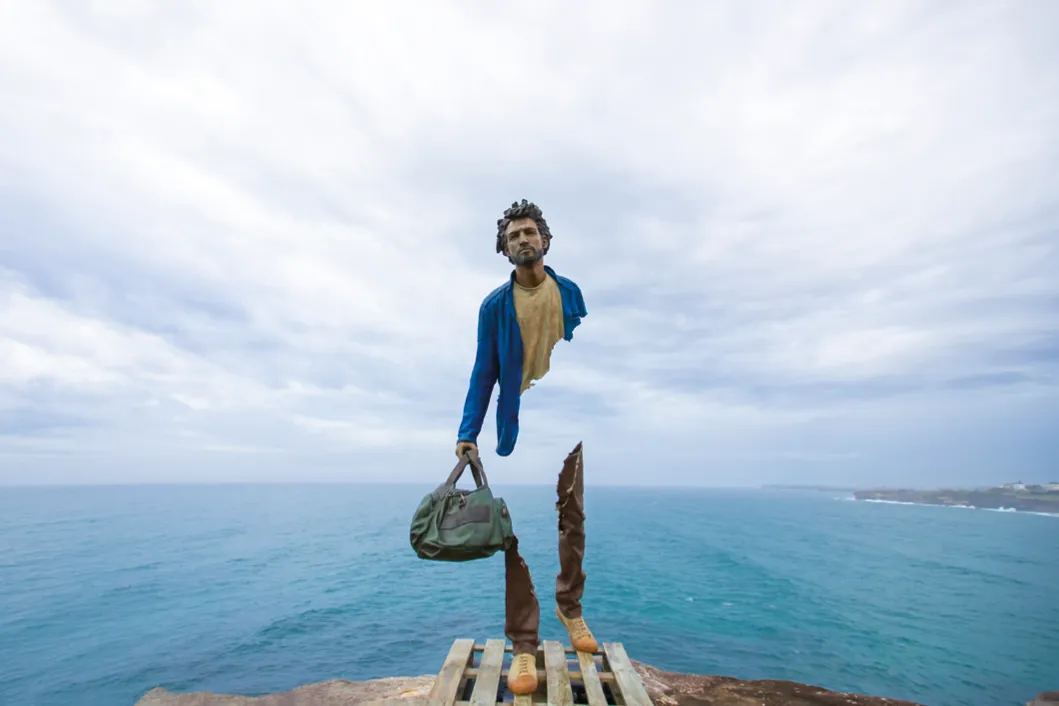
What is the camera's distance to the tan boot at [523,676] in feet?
12.2

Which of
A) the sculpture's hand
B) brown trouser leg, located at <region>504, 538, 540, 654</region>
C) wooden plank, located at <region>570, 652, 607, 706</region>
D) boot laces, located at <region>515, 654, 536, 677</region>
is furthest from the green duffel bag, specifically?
wooden plank, located at <region>570, 652, 607, 706</region>

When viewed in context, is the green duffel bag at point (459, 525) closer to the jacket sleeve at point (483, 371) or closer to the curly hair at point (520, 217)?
the jacket sleeve at point (483, 371)

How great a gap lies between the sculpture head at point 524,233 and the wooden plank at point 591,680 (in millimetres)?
3291

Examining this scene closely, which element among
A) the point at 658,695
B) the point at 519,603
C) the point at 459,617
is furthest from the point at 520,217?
the point at 459,617

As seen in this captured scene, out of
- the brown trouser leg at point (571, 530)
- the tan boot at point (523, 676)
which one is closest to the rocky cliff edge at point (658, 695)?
the brown trouser leg at point (571, 530)

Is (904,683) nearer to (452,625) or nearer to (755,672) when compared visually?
(755,672)

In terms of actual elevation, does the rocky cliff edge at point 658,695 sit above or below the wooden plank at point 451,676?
below

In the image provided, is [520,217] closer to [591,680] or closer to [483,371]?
[483,371]

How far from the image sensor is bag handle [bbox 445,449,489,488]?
152 inches

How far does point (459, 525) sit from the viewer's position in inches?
140

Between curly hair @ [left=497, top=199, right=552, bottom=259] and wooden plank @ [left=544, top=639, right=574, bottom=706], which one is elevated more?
curly hair @ [left=497, top=199, right=552, bottom=259]

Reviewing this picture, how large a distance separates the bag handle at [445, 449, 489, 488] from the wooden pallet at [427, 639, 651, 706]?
60.2 inches

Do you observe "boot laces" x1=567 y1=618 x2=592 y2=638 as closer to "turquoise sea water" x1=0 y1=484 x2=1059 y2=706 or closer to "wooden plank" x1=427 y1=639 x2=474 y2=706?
"wooden plank" x1=427 y1=639 x2=474 y2=706

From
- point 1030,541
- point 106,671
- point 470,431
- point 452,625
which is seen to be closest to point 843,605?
point 452,625
